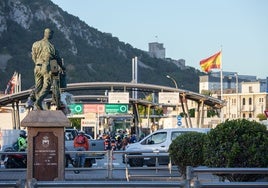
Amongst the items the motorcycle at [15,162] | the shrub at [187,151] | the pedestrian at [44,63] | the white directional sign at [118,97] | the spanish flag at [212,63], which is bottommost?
the motorcycle at [15,162]

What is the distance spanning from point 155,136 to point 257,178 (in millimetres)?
16818

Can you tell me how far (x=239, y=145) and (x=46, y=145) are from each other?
4310 mm

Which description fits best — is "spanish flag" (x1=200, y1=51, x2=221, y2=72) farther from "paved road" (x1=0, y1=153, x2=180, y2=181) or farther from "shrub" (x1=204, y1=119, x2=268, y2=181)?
"shrub" (x1=204, y1=119, x2=268, y2=181)

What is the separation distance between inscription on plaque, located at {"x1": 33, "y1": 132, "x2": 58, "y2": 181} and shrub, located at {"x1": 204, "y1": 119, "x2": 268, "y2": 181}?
351 cm

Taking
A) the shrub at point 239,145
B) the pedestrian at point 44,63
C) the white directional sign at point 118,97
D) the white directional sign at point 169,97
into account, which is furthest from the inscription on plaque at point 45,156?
the white directional sign at point 118,97

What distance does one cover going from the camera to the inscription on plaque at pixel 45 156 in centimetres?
1714

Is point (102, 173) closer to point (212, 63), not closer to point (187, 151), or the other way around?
point (187, 151)

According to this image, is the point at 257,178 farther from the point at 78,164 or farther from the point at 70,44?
the point at 70,44

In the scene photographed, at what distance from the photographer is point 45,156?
17234 millimetres

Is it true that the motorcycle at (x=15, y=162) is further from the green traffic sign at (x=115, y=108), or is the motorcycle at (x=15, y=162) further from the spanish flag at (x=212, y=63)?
the spanish flag at (x=212, y=63)

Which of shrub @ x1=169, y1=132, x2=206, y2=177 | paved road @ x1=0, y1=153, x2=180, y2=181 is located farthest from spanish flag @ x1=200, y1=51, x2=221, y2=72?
shrub @ x1=169, y1=132, x2=206, y2=177

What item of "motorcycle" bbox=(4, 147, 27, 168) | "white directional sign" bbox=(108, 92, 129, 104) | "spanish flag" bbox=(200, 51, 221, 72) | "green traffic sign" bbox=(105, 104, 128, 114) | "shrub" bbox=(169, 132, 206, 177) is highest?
"spanish flag" bbox=(200, 51, 221, 72)

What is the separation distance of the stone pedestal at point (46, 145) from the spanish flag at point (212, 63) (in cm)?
4596

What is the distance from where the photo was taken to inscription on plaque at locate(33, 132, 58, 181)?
17141 millimetres
